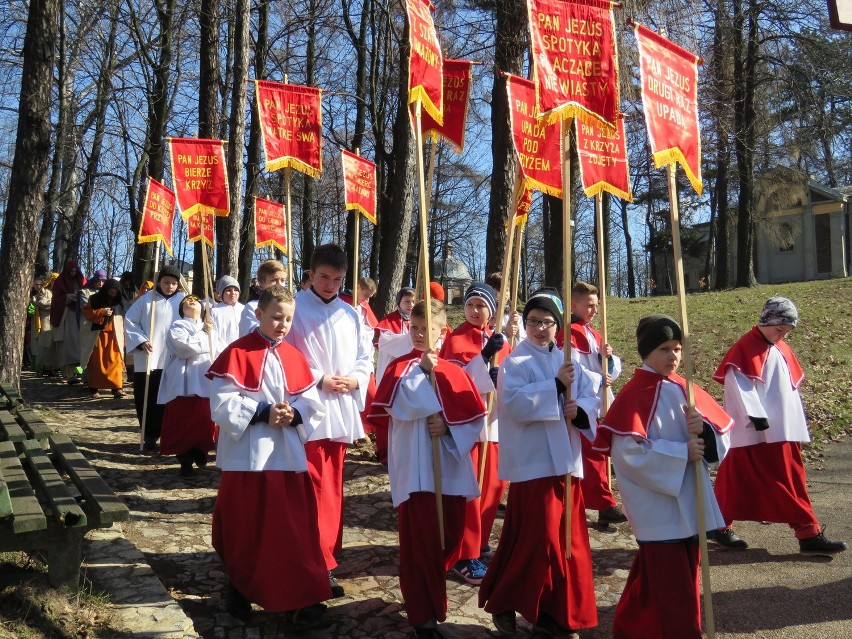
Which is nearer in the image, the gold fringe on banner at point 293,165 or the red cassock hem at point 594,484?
the red cassock hem at point 594,484

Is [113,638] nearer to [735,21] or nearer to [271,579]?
[271,579]

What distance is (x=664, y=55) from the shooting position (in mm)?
4590

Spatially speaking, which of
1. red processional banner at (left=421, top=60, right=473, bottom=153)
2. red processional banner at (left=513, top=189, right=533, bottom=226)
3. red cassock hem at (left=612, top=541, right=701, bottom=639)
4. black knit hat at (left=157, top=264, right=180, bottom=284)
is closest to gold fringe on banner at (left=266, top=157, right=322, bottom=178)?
red processional banner at (left=421, top=60, right=473, bottom=153)

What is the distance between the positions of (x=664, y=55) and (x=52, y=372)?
14.5 meters

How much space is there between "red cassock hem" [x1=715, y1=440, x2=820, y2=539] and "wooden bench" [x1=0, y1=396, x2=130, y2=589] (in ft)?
14.2

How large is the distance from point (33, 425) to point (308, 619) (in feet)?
9.25

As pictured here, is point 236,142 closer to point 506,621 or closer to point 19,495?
point 19,495

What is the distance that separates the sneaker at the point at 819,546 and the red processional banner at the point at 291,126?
5.08 m

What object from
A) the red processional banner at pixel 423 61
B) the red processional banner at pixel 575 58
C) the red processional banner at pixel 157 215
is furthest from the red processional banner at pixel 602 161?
the red processional banner at pixel 157 215

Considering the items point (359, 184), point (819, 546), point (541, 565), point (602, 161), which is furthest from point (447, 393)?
point (359, 184)

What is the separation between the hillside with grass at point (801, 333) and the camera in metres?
→ 10.9

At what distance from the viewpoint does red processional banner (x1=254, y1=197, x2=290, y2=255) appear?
501 inches

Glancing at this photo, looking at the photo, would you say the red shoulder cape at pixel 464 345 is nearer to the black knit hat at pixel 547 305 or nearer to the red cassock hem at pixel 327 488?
the red cassock hem at pixel 327 488

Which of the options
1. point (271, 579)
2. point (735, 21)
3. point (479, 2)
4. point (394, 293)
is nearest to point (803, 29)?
point (735, 21)
